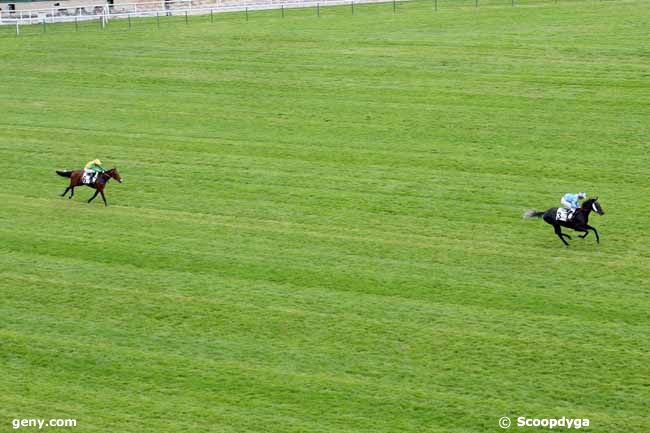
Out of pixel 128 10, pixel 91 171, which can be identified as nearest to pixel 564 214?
pixel 91 171

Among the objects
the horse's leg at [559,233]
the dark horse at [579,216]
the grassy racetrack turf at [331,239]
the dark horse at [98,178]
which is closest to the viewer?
the grassy racetrack turf at [331,239]

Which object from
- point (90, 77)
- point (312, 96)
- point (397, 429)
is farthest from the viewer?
point (90, 77)

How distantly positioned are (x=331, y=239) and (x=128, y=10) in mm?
39807

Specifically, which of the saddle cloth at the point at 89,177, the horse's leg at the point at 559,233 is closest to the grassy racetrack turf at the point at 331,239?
the horse's leg at the point at 559,233

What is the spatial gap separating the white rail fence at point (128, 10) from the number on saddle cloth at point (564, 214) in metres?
33.1

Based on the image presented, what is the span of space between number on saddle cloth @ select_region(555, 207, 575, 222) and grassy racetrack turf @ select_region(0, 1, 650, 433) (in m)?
0.88

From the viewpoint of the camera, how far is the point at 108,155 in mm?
31406

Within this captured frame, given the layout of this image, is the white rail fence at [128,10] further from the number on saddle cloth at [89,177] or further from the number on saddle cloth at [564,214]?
the number on saddle cloth at [564,214]

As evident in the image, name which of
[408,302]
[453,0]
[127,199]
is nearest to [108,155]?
[127,199]

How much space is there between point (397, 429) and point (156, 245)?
961 centimetres

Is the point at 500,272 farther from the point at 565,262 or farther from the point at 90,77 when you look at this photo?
the point at 90,77

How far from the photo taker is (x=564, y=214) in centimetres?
2200

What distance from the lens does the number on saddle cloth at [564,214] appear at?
2198 cm

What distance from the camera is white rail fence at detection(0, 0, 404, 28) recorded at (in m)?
54.4
